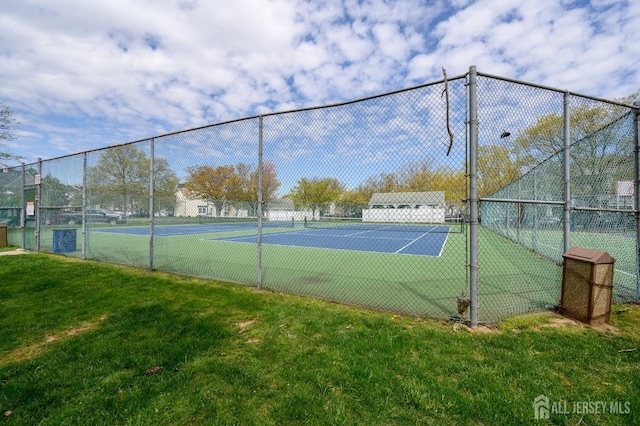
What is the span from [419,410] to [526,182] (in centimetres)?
906

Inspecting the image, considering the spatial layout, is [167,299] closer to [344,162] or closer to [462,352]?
[344,162]

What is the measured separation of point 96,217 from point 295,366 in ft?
34.3

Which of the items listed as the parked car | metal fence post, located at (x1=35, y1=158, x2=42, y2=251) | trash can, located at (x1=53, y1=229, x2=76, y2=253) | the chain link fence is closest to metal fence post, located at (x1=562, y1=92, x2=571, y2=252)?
the chain link fence

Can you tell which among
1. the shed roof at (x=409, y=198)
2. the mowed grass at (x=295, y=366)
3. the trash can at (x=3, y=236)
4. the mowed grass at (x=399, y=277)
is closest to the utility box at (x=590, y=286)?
the mowed grass at (x=295, y=366)

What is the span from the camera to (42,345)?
3.22 m

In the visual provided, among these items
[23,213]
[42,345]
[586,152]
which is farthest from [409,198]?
[23,213]

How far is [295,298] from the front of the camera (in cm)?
477

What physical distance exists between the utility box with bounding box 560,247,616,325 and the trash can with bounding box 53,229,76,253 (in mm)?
12638

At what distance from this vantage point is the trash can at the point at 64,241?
9.35 m

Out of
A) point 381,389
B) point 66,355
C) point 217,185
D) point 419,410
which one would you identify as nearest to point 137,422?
point 66,355

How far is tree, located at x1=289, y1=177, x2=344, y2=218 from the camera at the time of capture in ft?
16.8

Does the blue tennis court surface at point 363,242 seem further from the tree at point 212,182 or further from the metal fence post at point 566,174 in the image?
the tree at point 212,182

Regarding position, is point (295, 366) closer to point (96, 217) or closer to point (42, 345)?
point (42, 345)

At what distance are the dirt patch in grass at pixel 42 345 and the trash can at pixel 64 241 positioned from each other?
7503mm
